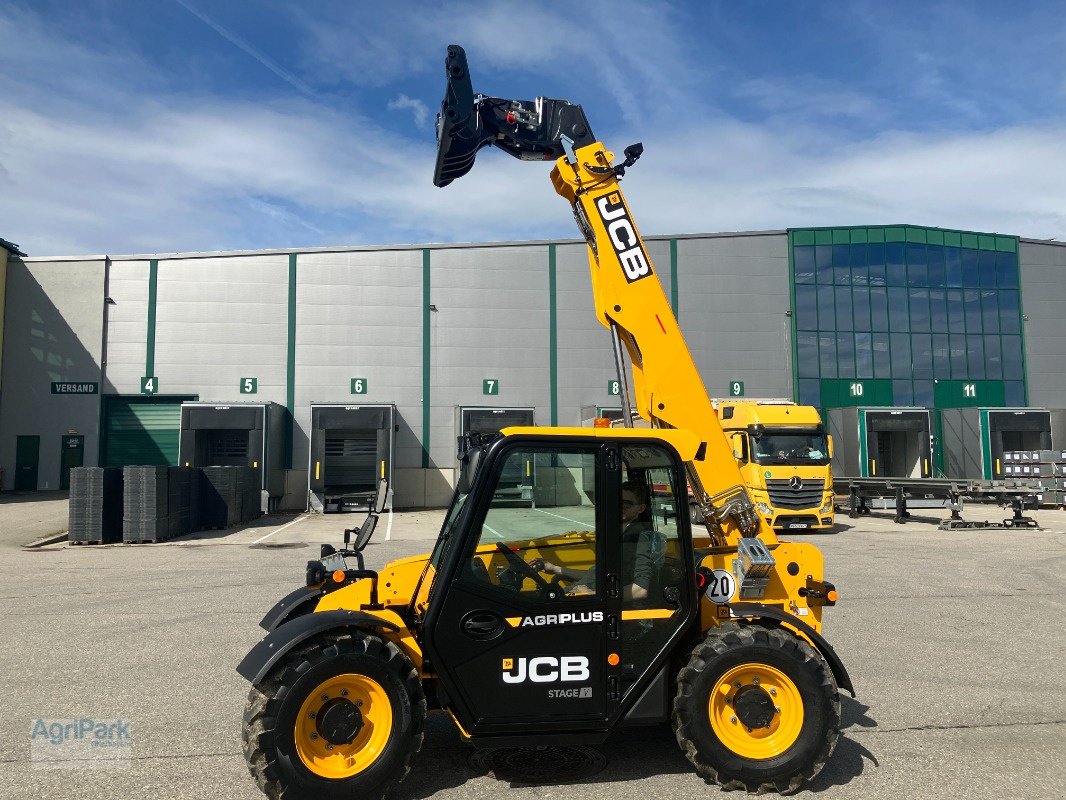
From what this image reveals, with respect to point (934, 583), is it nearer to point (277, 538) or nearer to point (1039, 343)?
point (277, 538)

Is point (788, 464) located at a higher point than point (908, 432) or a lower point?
lower

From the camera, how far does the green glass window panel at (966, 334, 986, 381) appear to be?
95.2 feet

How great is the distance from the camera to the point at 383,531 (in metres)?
19.3

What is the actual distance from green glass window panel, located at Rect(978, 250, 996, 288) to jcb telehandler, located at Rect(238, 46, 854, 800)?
2988 centimetres

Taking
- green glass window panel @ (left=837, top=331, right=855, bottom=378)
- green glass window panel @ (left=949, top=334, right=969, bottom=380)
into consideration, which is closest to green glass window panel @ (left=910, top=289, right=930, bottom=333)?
green glass window panel @ (left=949, top=334, right=969, bottom=380)

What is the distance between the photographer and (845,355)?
1111 inches

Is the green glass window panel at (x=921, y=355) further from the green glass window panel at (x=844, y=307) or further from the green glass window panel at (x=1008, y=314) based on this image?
the green glass window panel at (x=1008, y=314)

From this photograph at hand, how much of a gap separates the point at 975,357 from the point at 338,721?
3107cm

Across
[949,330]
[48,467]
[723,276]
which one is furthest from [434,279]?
[949,330]

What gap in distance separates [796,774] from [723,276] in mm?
25185

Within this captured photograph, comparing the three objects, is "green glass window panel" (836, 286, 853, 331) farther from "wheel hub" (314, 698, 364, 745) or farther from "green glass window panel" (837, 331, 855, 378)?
"wheel hub" (314, 698, 364, 745)

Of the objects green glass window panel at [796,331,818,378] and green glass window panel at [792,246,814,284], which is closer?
green glass window panel at [796,331,818,378]

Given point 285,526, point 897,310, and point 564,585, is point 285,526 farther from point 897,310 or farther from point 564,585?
point 897,310

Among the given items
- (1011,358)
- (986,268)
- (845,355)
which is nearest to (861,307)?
(845,355)
